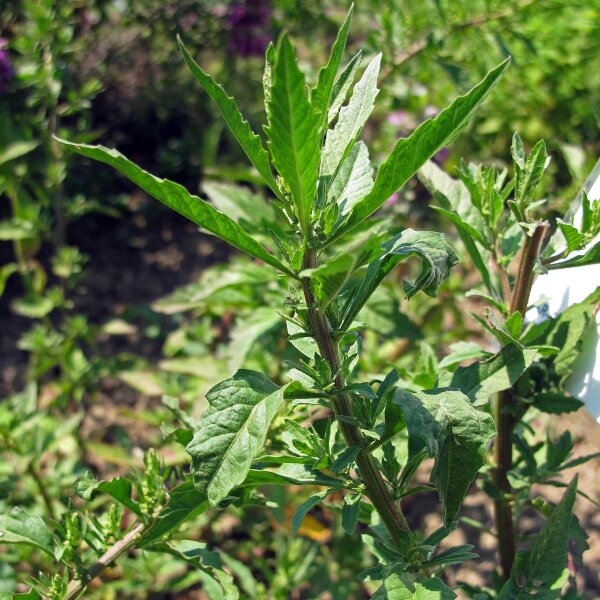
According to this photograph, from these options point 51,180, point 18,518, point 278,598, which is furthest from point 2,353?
point 18,518

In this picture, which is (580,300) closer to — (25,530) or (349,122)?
(349,122)

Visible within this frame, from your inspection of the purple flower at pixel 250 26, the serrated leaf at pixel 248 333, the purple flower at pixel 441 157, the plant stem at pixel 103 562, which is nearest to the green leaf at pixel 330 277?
the plant stem at pixel 103 562

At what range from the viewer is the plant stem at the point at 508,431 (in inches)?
38.9

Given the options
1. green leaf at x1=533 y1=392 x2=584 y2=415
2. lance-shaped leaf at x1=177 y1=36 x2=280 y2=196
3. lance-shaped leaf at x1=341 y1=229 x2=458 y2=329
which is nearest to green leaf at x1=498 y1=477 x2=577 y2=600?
green leaf at x1=533 y1=392 x2=584 y2=415

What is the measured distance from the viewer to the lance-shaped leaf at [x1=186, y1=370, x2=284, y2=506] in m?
0.79

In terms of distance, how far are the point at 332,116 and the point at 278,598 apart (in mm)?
1183

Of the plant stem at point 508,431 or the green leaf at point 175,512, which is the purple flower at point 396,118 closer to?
the plant stem at point 508,431

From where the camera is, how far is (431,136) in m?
0.76

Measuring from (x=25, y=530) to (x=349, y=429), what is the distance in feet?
1.70

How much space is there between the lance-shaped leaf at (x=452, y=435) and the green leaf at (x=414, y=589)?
4.7 inches

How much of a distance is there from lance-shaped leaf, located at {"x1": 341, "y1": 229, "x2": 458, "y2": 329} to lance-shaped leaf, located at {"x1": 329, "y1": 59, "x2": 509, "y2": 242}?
0.25ft

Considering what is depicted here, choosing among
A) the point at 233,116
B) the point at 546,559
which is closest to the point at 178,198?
the point at 233,116

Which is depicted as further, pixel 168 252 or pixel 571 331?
pixel 168 252

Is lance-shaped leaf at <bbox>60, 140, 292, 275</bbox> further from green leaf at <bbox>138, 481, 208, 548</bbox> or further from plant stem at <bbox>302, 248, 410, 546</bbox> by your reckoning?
green leaf at <bbox>138, 481, 208, 548</bbox>
